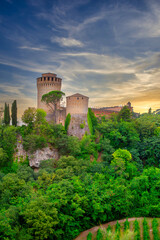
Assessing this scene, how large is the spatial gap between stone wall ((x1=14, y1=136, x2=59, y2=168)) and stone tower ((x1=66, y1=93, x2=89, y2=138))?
5917 mm

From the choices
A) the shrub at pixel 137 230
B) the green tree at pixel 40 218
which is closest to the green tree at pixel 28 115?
the green tree at pixel 40 218

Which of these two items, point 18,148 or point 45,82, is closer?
point 18,148

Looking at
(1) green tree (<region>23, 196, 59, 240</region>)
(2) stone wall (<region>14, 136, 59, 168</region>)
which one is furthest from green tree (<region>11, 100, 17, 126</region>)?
(1) green tree (<region>23, 196, 59, 240</region>)

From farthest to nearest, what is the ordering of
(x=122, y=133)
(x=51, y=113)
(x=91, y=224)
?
(x=51, y=113), (x=122, y=133), (x=91, y=224)

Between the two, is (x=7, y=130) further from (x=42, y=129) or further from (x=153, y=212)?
(x=153, y=212)

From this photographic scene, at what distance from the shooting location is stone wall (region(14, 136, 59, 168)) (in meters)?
29.9

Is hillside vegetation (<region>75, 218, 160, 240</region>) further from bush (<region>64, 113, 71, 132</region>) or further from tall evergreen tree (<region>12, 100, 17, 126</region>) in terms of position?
tall evergreen tree (<region>12, 100, 17, 126</region>)

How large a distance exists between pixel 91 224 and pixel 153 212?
758 cm

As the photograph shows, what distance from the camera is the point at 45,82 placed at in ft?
125

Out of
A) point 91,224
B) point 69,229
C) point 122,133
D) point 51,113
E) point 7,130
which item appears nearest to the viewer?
point 69,229

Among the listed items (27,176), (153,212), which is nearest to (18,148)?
(27,176)

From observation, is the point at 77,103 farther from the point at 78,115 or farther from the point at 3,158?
A: the point at 3,158

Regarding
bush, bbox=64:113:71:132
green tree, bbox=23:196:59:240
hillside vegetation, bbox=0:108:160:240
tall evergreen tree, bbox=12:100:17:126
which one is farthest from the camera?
tall evergreen tree, bbox=12:100:17:126

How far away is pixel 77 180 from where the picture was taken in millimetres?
22562
